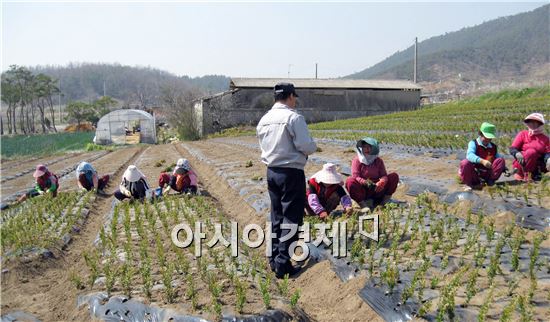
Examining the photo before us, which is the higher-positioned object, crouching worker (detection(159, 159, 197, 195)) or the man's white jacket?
the man's white jacket

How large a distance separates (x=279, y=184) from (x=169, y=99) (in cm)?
3940

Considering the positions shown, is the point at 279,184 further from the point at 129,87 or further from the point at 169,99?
the point at 129,87

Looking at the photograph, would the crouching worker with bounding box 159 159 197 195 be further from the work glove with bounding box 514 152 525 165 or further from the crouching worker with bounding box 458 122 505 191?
the work glove with bounding box 514 152 525 165

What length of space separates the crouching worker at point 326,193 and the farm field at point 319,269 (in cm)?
20

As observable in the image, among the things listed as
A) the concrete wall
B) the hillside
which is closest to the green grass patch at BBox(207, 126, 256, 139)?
the concrete wall

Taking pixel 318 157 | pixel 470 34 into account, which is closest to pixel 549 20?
pixel 470 34

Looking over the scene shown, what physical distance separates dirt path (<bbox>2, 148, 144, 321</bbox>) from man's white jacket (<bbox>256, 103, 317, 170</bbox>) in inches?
83.8

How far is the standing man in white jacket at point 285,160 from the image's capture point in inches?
176

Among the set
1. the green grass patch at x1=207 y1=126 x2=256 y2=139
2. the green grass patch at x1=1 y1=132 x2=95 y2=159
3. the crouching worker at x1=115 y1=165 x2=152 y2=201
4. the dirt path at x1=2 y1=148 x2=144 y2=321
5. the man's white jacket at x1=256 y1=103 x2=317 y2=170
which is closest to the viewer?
the dirt path at x1=2 y1=148 x2=144 y2=321

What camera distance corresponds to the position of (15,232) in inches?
253

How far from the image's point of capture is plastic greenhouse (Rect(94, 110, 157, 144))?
37.2m

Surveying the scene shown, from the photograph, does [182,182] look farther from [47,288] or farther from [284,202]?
[284,202]

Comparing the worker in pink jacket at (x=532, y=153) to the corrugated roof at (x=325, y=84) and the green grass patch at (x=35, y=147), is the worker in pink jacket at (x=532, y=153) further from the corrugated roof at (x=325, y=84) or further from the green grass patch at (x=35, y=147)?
the corrugated roof at (x=325, y=84)

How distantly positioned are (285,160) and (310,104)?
3418 centimetres
